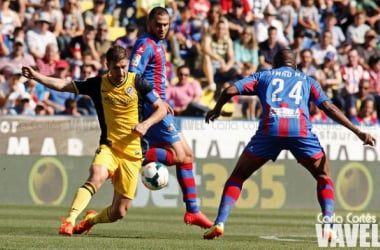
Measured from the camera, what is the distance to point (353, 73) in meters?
25.1

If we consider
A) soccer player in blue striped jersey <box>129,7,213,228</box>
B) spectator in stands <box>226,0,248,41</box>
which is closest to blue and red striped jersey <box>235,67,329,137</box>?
soccer player in blue striped jersey <box>129,7,213,228</box>

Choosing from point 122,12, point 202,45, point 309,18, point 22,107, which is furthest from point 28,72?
point 309,18

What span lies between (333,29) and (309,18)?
0.64 m

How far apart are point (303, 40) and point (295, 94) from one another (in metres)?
13.9

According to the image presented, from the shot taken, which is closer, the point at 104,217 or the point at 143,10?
the point at 104,217

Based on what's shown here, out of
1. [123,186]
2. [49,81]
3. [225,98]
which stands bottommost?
[123,186]

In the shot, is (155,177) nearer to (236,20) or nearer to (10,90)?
(10,90)

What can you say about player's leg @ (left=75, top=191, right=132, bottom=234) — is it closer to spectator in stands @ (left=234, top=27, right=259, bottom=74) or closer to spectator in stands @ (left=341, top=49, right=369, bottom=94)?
spectator in stands @ (left=234, top=27, right=259, bottom=74)

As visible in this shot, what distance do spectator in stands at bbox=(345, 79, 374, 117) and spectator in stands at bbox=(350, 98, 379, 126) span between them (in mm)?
117

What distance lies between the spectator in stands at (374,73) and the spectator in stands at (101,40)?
623 centimetres

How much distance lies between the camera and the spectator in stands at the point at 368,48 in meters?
25.8

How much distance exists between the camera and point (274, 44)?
24812 mm

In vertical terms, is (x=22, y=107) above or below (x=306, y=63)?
below

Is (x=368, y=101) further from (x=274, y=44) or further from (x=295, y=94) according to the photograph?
(x=295, y=94)
